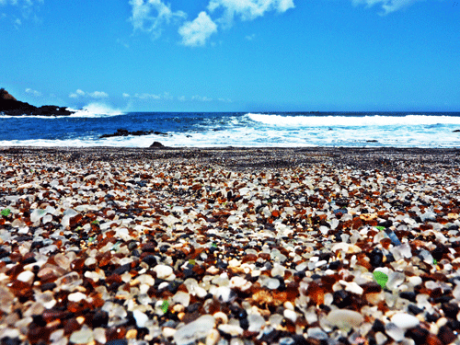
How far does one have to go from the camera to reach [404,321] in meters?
1.63

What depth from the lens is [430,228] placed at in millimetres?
3018

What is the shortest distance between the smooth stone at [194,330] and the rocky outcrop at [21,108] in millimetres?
82688

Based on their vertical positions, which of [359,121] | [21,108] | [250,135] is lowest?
[250,135]

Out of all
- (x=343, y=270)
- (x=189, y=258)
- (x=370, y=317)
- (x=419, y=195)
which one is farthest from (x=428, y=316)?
(x=419, y=195)

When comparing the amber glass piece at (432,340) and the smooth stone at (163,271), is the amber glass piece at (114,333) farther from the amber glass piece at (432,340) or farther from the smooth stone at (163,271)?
the amber glass piece at (432,340)

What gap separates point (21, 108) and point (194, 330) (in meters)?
93.0

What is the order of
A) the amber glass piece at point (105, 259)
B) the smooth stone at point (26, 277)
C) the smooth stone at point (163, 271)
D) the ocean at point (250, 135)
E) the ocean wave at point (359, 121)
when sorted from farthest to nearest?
the ocean wave at point (359, 121), the ocean at point (250, 135), the amber glass piece at point (105, 259), the smooth stone at point (163, 271), the smooth stone at point (26, 277)

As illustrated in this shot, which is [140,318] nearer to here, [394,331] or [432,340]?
[394,331]

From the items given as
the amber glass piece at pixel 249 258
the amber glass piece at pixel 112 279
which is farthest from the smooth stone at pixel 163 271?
the amber glass piece at pixel 249 258

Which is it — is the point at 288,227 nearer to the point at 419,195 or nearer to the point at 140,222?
the point at 140,222

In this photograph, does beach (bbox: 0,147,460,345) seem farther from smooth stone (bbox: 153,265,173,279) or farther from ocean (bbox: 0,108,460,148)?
ocean (bbox: 0,108,460,148)

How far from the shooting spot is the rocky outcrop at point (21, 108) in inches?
2820

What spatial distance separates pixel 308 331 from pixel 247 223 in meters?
1.93

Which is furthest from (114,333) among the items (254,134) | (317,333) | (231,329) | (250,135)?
(254,134)
